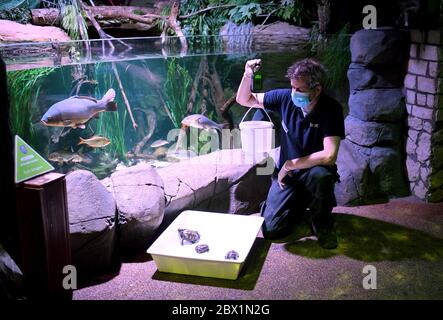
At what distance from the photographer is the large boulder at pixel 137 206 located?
3648 millimetres

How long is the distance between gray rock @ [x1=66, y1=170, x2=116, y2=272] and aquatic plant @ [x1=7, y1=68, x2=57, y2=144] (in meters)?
2.19

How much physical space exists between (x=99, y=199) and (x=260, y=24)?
3.91 meters

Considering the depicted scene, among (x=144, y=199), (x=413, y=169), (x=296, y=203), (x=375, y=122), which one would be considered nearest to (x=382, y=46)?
(x=375, y=122)

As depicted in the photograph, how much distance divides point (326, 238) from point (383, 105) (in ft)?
6.26

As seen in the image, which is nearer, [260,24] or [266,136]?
[266,136]

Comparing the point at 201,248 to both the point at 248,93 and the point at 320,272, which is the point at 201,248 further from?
the point at 248,93

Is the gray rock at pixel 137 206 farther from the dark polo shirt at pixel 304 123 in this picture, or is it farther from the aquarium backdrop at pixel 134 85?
the dark polo shirt at pixel 304 123

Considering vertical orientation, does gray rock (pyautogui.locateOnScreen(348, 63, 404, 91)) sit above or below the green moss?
above

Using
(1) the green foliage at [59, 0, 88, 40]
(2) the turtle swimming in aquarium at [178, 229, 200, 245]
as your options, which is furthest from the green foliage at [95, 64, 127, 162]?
(2) the turtle swimming in aquarium at [178, 229, 200, 245]

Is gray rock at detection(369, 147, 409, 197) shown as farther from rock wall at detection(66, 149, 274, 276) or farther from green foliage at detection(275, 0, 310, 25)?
green foliage at detection(275, 0, 310, 25)

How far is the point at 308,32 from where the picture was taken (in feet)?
19.2

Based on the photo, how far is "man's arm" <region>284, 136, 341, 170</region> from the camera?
372cm
